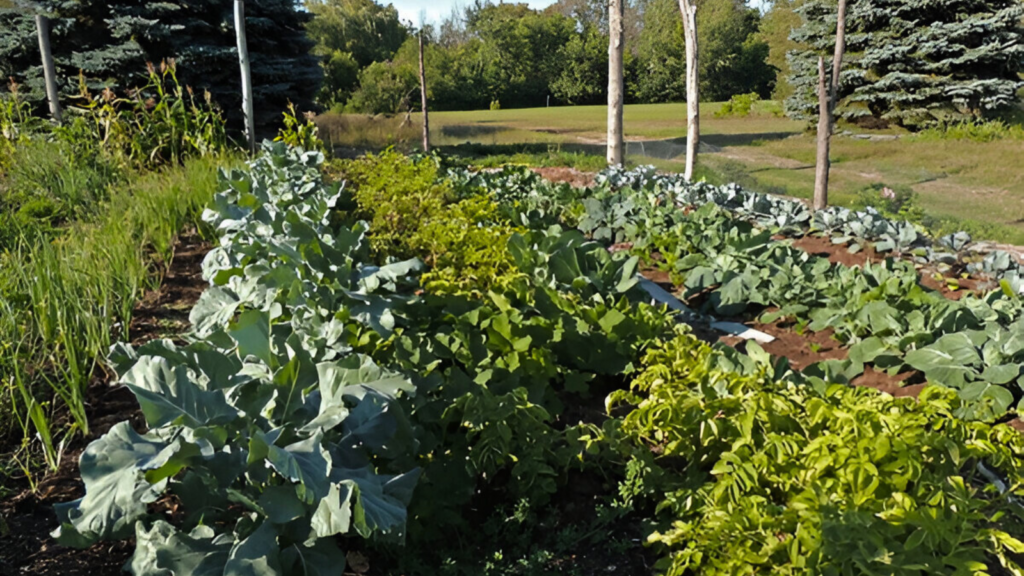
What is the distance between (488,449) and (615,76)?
10.3 metres

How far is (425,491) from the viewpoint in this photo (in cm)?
195

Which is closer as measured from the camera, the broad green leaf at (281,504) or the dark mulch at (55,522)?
the broad green leaf at (281,504)

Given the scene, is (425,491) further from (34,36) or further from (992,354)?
(34,36)

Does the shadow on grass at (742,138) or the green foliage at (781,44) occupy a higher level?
the green foliage at (781,44)

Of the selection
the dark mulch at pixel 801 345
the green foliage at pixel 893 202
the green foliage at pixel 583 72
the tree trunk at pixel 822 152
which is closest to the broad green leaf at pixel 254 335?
the dark mulch at pixel 801 345

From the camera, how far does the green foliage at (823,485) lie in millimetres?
1611

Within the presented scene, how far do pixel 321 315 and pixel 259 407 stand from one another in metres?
0.76

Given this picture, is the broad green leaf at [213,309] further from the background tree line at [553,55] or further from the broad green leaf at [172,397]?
the background tree line at [553,55]

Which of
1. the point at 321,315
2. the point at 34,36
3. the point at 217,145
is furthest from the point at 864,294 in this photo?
the point at 34,36

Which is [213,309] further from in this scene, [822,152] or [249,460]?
[822,152]

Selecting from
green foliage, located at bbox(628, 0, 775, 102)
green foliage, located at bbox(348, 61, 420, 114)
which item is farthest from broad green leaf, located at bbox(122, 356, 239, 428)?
green foliage, located at bbox(628, 0, 775, 102)

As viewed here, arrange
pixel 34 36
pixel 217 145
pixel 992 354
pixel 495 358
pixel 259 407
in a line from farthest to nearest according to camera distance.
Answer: pixel 34 36 < pixel 217 145 < pixel 992 354 < pixel 495 358 < pixel 259 407

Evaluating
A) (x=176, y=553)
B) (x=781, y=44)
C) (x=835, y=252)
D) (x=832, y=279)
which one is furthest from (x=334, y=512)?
(x=781, y=44)

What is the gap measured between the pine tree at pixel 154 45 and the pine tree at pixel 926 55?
14096mm
